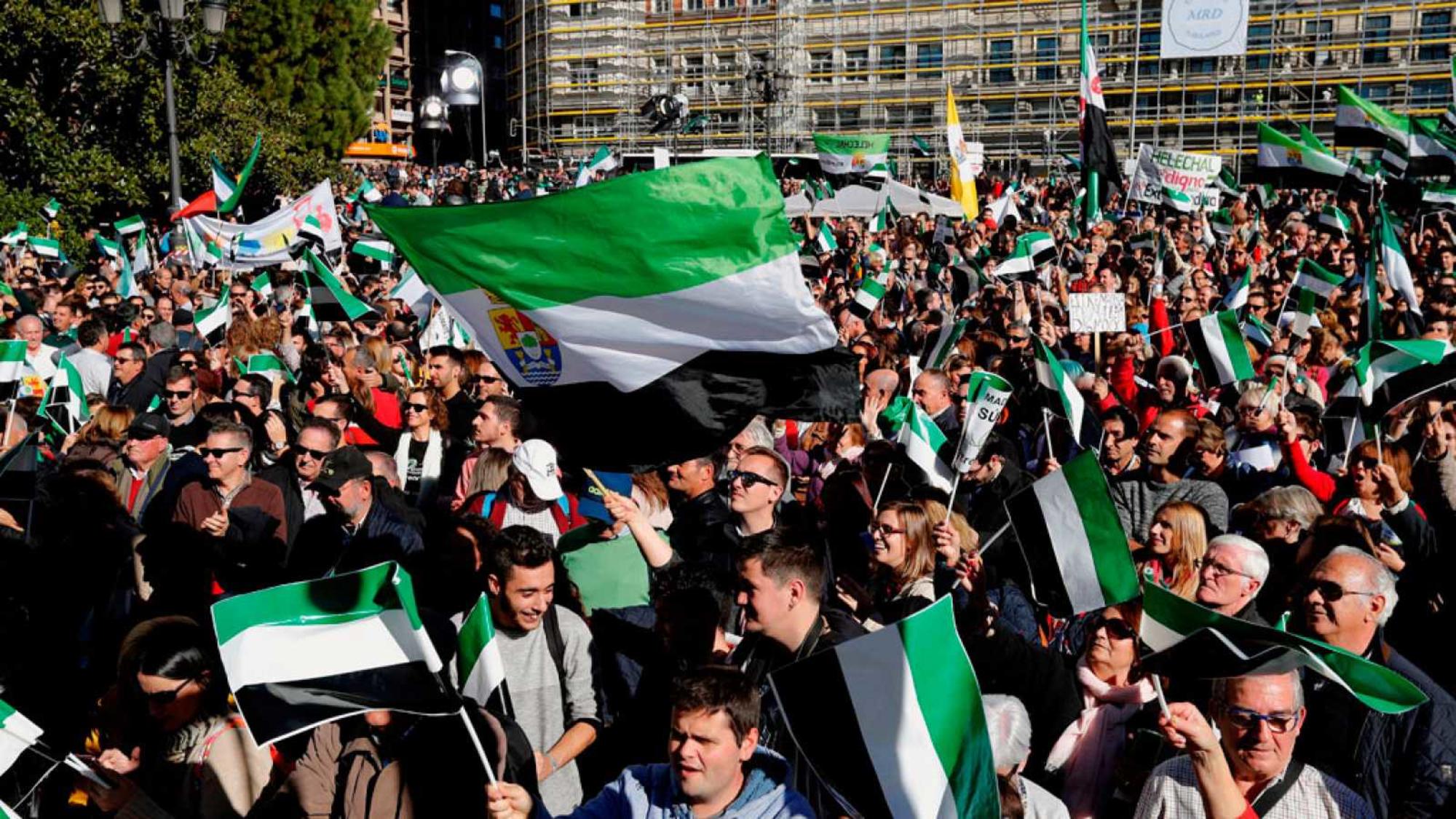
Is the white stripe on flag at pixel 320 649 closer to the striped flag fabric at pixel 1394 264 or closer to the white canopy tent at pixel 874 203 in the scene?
the striped flag fabric at pixel 1394 264

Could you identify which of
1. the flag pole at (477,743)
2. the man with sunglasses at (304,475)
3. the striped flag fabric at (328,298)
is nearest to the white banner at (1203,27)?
the striped flag fabric at (328,298)

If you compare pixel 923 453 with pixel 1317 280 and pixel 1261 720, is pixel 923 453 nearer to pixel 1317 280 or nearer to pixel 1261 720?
pixel 1261 720

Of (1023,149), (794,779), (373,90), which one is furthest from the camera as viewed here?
(1023,149)

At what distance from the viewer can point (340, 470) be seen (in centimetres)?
564

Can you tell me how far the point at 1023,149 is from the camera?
5375 cm

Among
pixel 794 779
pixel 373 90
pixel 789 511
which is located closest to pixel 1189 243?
pixel 789 511

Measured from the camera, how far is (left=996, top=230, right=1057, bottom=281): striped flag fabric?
41.6 feet

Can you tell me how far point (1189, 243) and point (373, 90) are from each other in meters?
30.0

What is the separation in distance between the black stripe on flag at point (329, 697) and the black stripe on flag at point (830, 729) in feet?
2.84

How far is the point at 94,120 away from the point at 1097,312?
1682 centimetres

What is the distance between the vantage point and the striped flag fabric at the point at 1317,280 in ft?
35.3

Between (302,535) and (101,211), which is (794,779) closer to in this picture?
(302,535)

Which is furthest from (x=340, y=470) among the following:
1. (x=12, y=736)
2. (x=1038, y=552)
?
(x=1038, y=552)

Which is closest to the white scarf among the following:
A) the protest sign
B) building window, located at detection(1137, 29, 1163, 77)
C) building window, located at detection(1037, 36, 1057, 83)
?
the protest sign
